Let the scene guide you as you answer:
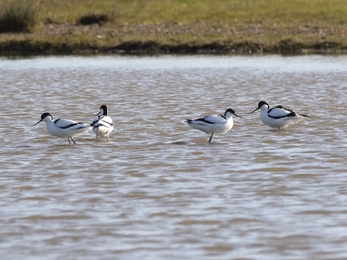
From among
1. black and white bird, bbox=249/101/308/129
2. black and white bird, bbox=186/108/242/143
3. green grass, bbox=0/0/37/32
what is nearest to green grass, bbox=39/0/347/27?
green grass, bbox=0/0/37/32

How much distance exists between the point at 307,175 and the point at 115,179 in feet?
6.89

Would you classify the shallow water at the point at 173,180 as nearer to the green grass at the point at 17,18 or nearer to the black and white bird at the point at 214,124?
the black and white bird at the point at 214,124

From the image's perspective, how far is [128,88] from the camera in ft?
67.7

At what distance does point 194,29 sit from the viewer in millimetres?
33188

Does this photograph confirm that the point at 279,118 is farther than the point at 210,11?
No

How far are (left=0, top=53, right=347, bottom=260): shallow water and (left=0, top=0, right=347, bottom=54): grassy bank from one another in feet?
31.2

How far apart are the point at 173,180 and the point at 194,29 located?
78.9 feet

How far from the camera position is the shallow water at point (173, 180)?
697 cm

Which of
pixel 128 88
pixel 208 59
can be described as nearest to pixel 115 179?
pixel 128 88

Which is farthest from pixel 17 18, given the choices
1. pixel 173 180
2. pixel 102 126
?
pixel 173 180

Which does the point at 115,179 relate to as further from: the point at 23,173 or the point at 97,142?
the point at 97,142

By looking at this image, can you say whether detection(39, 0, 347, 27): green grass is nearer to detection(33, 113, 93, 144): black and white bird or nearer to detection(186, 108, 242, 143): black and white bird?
detection(186, 108, 242, 143): black and white bird

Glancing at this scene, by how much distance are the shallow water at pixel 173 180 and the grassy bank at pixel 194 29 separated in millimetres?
9503

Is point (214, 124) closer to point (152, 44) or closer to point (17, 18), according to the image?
point (152, 44)
